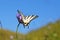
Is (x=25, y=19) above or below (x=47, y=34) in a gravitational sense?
below

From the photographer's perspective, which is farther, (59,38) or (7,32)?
(7,32)

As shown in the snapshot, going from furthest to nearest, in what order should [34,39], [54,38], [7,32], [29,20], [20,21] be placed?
[7,32]
[34,39]
[54,38]
[20,21]
[29,20]

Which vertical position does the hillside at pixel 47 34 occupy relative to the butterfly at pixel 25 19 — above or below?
above

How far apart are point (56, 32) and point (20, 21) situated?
556cm

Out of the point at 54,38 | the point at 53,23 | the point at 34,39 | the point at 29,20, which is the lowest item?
the point at 29,20

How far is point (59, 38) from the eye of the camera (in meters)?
6.97

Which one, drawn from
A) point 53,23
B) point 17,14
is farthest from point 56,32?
point 17,14

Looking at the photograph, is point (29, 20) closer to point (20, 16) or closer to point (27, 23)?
point (27, 23)

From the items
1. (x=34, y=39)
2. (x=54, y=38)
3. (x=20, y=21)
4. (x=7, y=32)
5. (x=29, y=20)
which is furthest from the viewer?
(x=7, y=32)

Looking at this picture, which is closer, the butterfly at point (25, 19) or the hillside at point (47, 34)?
the butterfly at point (25, 19)

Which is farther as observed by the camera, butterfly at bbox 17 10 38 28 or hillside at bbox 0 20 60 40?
hillside at bbox 0 20 60 40

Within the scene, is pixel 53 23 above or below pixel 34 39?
above

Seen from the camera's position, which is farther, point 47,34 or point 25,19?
point 47,34

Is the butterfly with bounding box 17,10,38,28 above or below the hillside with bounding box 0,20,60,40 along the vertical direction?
below
